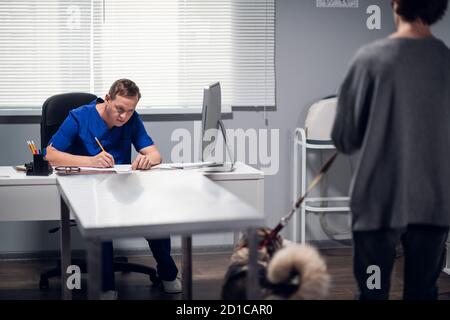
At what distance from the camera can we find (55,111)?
3721 mm

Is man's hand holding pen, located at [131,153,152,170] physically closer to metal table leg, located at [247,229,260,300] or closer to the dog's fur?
the dog's fur

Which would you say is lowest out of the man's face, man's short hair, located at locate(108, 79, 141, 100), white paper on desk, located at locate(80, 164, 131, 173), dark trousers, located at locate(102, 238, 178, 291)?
dark trousers, located at locate(102, 238, 178, 291)

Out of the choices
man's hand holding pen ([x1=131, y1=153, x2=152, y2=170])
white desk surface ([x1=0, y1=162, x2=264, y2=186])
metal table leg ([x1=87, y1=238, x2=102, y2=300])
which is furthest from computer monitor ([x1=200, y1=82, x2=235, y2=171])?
metal table leg ([x1=87, y1=238, x2=102, y2=300])

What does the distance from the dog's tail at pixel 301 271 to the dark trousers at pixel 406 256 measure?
0.45 feet

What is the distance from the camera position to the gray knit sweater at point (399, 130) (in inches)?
82.7

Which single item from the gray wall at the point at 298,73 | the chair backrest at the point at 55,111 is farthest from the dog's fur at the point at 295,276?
the gray wall at the point at 298,73

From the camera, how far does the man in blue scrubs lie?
3418 millimetres

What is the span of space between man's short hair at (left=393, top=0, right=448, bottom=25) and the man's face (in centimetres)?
162

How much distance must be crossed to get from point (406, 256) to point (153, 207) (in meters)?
0.81

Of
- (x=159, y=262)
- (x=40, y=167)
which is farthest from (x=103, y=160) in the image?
(x=159, y=262)

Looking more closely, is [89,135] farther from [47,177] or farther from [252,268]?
[252,268]

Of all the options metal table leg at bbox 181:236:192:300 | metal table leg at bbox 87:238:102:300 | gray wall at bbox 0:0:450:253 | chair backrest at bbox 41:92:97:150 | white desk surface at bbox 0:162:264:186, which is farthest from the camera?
gray wall at bbox 0:0:450:253

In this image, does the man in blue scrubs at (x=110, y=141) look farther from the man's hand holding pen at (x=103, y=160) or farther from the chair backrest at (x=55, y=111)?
the chair backrest at (x=55, y=111)
